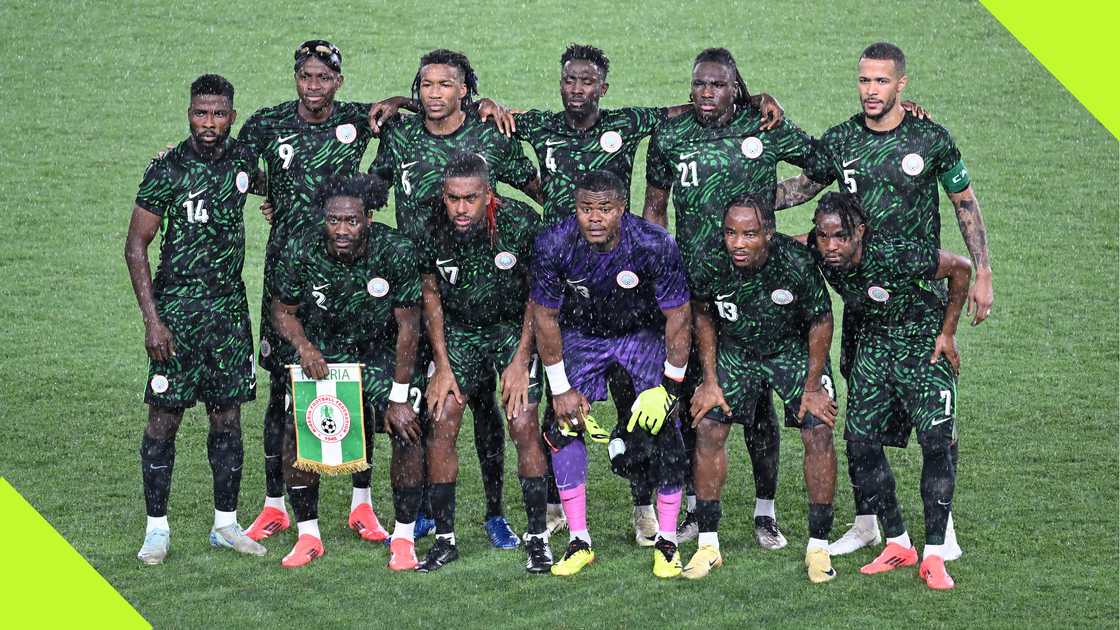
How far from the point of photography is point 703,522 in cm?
830

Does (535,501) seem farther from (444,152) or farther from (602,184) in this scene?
(444,152)

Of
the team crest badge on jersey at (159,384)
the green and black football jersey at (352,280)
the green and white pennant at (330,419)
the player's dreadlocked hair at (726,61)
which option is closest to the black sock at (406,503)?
the green and white pennant at (330,419)

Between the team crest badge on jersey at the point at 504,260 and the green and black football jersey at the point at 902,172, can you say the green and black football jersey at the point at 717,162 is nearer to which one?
the green and black football jersey at the point at 902,172

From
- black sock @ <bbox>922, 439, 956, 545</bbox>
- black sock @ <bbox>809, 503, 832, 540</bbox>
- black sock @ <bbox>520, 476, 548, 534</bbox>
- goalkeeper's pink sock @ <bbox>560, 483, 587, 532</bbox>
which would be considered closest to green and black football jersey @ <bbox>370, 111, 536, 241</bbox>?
black sock @ <bbox>520, 476, 548, 534</bbox>

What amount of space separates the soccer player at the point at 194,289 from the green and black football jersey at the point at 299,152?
0.19 m

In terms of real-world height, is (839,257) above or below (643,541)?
above

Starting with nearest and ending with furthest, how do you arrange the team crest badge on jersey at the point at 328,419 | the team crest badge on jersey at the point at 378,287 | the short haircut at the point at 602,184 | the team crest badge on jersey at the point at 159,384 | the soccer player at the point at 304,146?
the short haircut at the point at 602,184, the team crest badge on jersey at the point at 378,287, the team crest badge on jersey at the point at 328,419, the team crest badge on jersey at the point at 159,384, the soccer player at the point at 304,146

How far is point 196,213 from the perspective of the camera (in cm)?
841

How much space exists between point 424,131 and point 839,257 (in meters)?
2.00

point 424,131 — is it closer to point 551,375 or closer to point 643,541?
point 551,375

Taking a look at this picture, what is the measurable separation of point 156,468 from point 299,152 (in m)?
1.61

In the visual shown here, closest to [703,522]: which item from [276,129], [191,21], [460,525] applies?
[460,525]

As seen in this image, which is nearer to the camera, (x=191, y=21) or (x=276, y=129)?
(x=276, y=129)

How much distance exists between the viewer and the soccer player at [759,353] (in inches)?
318
